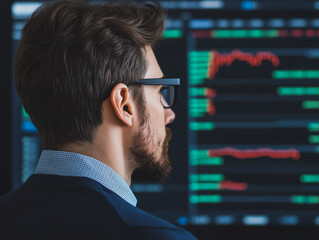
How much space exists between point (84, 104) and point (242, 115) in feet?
2.48

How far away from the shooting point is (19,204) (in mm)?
657

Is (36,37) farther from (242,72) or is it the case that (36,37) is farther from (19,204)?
(242,72)

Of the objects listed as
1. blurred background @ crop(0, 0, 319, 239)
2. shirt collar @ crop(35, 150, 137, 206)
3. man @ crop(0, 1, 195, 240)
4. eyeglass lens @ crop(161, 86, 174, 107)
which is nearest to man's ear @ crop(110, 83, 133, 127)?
man @ crop(0, 1, 195, 240)

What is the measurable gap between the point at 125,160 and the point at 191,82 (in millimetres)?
618

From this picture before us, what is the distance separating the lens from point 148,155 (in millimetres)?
861

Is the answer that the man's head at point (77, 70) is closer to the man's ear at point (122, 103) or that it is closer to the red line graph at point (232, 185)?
the man's ear at point (122, 103)

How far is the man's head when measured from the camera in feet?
Answer: 2.43

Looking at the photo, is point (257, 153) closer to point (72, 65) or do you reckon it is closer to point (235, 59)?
point (235, 59)

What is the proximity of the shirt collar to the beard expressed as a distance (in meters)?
0.10

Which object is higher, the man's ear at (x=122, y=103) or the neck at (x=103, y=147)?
the man's ear at (x=122, y=103)

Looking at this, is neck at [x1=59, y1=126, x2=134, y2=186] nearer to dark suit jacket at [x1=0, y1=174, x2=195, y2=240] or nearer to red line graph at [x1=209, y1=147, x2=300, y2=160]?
dark suit jacket at [x1=0, y1=174, x2=195, y2=240]

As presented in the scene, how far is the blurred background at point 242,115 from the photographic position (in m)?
1.34

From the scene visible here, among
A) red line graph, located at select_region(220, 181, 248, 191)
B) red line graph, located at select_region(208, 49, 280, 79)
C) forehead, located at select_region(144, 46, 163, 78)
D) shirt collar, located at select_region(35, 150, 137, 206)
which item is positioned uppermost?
red line graph, located at select_region(208, 49, 280, 79)

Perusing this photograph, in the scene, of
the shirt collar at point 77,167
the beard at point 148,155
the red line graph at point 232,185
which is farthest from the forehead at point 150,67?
the red line graph at point 232,185
